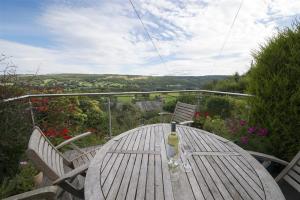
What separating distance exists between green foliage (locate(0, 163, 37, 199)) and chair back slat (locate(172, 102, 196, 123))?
8.55 ft

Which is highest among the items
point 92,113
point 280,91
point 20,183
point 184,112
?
point 280,91

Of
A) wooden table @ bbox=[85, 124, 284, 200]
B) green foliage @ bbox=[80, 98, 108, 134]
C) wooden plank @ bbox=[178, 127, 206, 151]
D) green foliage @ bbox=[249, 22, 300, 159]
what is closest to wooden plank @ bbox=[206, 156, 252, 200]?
wooden table @ bbox=[85, 124, 284, 200]

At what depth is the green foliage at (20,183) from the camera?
196cm

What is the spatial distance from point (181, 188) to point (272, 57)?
2645 millimetres

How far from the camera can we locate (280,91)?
9.29ft

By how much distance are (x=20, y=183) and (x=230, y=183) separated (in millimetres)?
2011

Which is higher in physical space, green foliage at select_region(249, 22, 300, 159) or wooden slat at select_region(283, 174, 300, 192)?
green foliage at select_region(249, 22, 300, 159)

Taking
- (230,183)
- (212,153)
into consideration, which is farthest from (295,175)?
(230,183)

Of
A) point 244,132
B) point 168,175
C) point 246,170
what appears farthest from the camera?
point 244,132

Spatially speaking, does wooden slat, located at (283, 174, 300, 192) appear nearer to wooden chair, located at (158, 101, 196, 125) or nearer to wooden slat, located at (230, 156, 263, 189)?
wooden slat, located at (230, 156, 263, 189)

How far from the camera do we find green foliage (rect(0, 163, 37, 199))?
196 centimetres

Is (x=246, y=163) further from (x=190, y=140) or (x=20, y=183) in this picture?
(x=20, y=183)

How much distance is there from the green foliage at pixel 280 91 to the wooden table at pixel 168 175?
1131mm

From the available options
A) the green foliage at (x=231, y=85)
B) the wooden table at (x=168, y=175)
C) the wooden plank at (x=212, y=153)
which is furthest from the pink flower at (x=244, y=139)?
the green foliage at (x=231, y=85)
